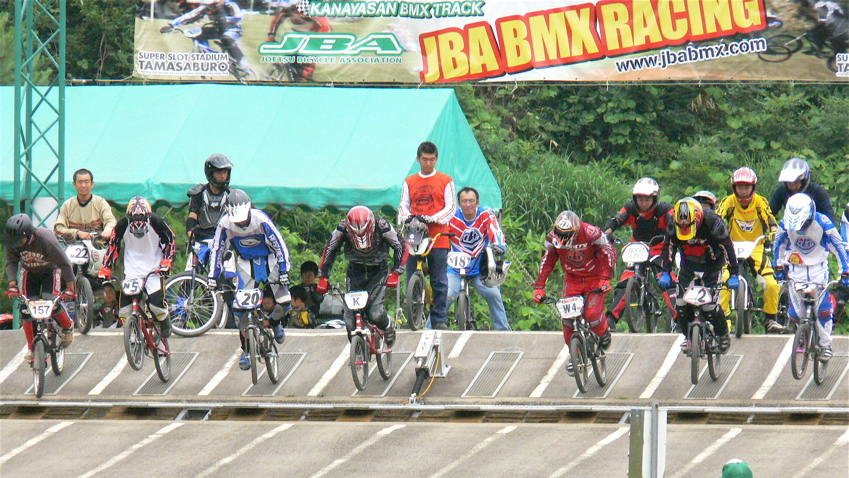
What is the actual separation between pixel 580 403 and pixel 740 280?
2416 mm

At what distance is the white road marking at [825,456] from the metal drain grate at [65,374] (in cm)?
823

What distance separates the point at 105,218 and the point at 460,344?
456 centimetres

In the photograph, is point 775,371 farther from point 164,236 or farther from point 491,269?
point 164,236

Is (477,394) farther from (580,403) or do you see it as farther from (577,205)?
(577,205)

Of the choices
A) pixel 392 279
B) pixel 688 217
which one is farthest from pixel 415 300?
pixel 688 217

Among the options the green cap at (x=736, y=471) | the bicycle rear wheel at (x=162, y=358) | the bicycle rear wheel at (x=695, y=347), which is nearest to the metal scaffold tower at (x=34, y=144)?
the bicycle rear wheel at (x=162, y=358)

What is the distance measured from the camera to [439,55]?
19094 mm

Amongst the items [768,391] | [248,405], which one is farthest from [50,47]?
[768,391]

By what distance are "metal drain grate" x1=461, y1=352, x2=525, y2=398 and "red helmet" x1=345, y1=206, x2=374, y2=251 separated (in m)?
1.94

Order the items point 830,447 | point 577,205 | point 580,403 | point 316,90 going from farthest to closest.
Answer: point 577,205 → point 316,90 → point 580,403 → point 830,447

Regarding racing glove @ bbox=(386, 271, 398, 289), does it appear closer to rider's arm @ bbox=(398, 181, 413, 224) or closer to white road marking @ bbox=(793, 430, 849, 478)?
rider's arm @ bbox=(398, 181, 413, 224)

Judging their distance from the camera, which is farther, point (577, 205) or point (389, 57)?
point (577, 205)

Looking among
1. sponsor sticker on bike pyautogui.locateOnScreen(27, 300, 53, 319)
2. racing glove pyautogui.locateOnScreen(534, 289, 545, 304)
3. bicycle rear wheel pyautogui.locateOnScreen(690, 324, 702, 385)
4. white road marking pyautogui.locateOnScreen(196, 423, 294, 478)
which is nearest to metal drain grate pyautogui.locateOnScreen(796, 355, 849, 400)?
bicycle rear wheel pyautogui.locateOnScreen(690, 324, 702, 385)

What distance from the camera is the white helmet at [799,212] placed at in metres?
12.8
